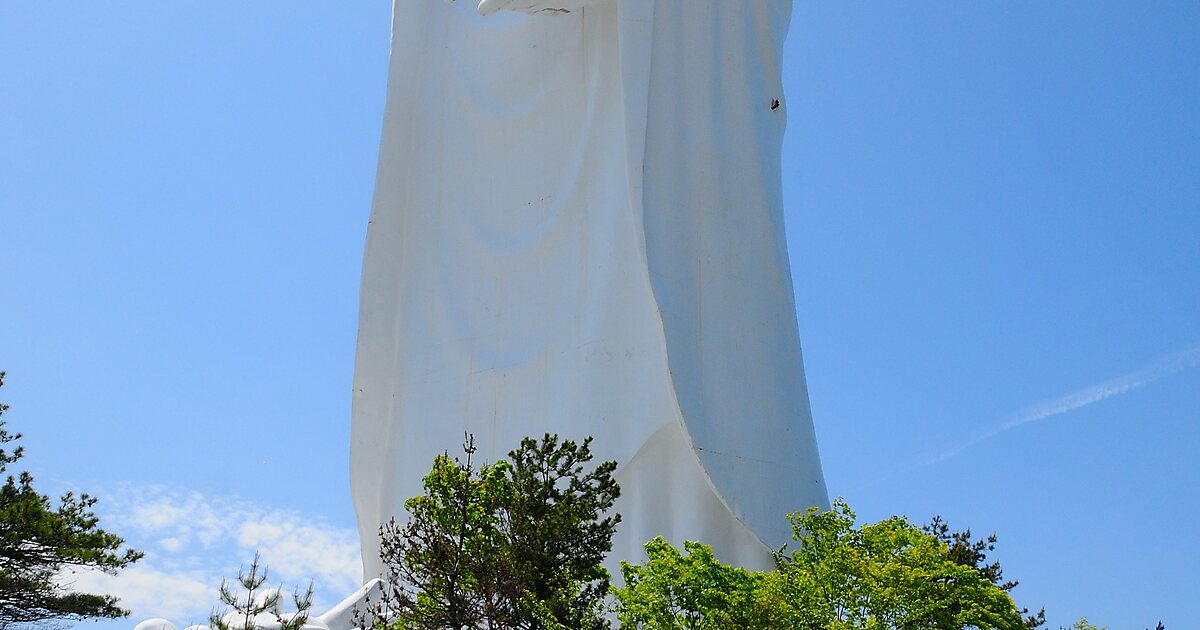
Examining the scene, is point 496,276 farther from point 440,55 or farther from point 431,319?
point 440,55

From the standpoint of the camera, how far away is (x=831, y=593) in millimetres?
7414

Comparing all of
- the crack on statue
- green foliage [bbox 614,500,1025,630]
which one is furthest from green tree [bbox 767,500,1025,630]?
the crack on statue

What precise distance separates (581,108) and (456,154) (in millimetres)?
1438

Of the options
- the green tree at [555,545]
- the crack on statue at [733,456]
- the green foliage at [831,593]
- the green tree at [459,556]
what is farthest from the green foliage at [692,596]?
the crack on statue at [733,456]

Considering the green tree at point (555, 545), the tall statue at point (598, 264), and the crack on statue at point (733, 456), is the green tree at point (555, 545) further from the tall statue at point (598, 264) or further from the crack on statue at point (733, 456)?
the tall statue at point (598, 264)

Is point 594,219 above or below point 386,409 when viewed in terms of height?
above

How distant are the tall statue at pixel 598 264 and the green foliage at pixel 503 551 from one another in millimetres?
2812

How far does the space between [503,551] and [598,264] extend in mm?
4521

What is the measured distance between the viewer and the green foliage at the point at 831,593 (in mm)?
6980

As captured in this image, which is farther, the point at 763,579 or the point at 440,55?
the point at 440,55

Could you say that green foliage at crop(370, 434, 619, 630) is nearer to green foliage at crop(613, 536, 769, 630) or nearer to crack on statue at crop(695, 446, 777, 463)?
green foliage at crop(613, 536, 769, 630)

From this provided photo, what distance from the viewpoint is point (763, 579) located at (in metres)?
7.46

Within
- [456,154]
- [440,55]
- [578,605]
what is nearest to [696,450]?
[578,605]

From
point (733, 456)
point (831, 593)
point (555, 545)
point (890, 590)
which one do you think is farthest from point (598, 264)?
point (890, 590)
